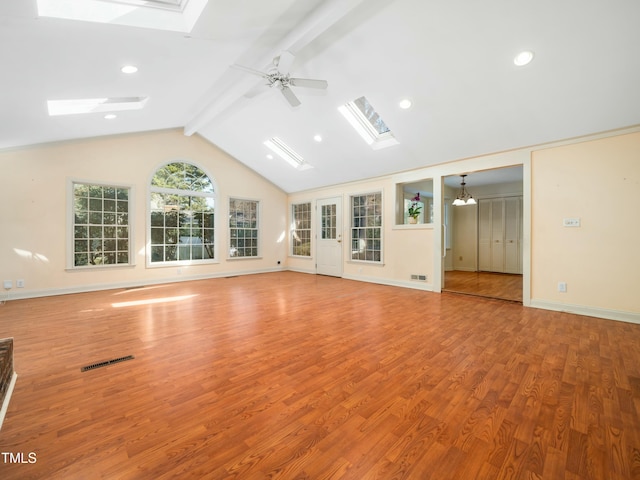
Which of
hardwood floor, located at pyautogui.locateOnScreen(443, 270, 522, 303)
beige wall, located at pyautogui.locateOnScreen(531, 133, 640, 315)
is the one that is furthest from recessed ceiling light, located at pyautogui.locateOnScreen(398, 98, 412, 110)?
hardwood floor, located at pyautogui.locateOnScreen(443, 270, 522, 303)

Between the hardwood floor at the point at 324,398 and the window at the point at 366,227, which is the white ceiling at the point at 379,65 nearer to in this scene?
the window at the point at 366,227

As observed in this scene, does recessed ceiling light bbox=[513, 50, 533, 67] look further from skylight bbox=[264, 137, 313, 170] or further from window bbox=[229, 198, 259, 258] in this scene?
window bbox=[229, 198, 259, 258]

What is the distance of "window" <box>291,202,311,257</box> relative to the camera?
807cm

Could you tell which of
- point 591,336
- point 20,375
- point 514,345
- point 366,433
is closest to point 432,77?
point 514,345

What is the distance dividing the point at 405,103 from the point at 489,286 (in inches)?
166

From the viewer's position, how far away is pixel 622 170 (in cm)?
353

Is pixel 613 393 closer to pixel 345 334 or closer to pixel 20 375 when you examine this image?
pixel 345 334

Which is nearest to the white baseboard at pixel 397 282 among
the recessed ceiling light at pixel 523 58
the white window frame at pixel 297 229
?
the white window frame at pixel 297 229

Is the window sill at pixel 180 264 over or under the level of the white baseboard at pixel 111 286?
over

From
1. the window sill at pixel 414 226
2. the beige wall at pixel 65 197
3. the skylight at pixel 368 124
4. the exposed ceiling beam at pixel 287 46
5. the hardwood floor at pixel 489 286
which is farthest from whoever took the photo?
the window sill at pixel 414 226

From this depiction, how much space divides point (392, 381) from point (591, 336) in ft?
8.43

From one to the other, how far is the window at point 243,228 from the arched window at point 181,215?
1.72 ft

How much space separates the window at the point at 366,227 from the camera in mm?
6320

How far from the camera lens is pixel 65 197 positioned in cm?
503
